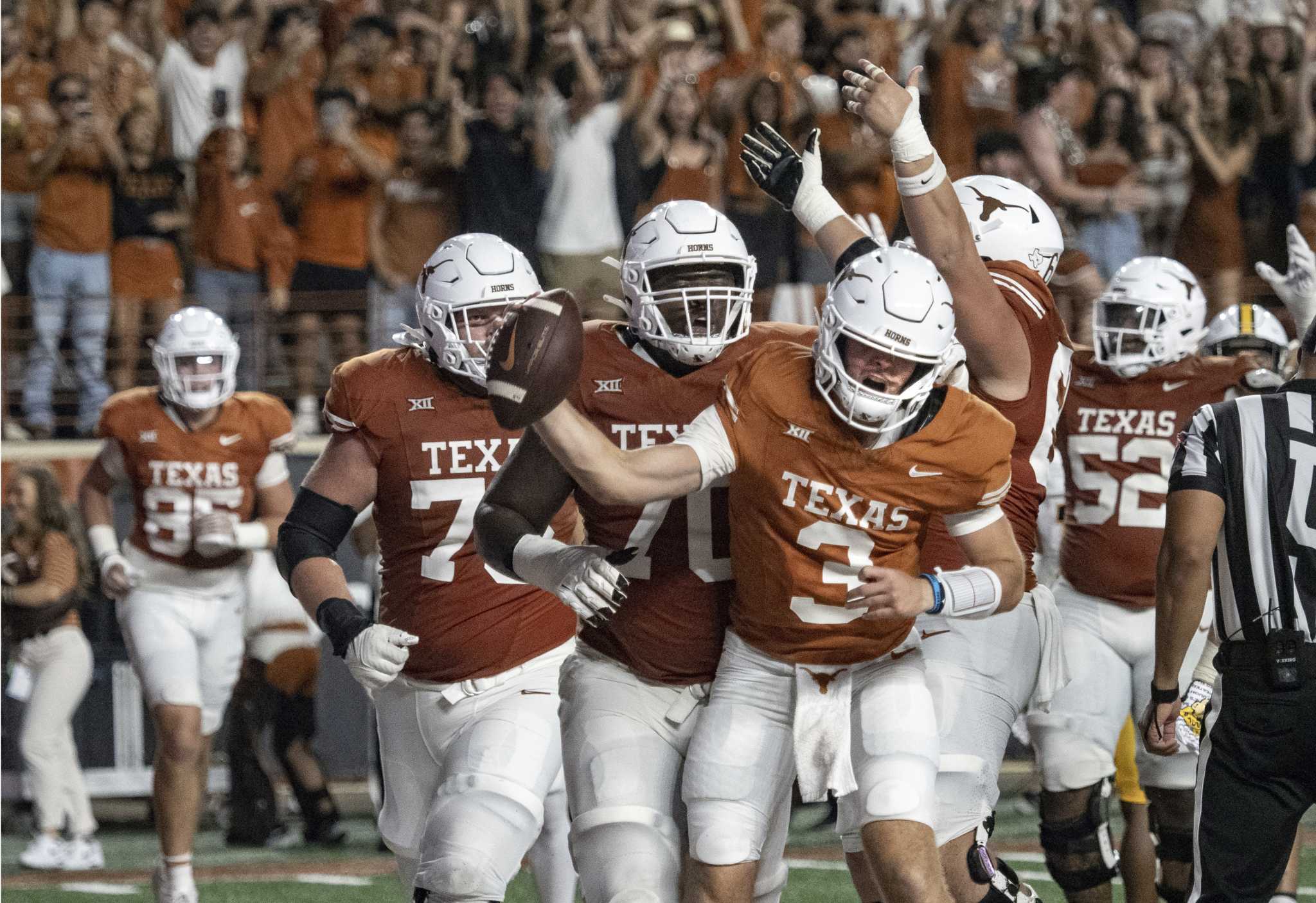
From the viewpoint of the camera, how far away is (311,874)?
28.0ft

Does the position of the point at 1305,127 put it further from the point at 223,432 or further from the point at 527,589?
the point at 527,589

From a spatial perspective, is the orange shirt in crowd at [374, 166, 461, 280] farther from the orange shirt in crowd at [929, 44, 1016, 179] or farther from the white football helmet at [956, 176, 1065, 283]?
the white football helmet at [956, 176, 1065, 283]

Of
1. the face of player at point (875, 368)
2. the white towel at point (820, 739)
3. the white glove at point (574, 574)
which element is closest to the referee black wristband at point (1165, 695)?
the white towel at point (820, 739)

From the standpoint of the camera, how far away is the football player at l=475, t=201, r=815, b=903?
4387 millimetres

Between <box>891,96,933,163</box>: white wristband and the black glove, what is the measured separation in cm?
31

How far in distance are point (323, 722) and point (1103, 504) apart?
15.2ft

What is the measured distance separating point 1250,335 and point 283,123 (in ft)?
19.8

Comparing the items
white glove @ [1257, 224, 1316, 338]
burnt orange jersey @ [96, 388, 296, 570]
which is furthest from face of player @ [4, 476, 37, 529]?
white glove @ [1257, 224, 1316, 338]

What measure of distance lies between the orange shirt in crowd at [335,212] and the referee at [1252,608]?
6665mm

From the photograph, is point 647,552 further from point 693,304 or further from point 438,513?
point 438,513

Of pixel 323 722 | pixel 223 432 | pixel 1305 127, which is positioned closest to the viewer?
pixel 223 432

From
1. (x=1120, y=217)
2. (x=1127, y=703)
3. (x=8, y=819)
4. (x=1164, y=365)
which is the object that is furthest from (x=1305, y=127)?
(x=8, y=819)

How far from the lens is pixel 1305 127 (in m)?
10.7

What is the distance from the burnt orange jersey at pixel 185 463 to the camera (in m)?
8.27
